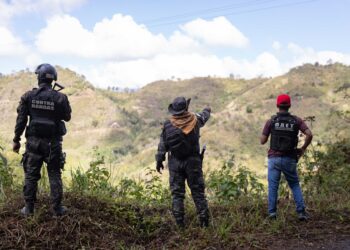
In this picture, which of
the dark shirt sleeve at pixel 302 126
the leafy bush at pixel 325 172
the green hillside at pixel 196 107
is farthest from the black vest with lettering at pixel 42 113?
the green hillside at pixel 196 107

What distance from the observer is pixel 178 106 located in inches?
221

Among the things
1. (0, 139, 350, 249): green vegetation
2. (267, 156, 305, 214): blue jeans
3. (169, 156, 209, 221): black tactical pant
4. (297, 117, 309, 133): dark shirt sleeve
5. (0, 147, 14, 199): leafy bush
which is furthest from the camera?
(0, 147, 14, 199): leafy bush

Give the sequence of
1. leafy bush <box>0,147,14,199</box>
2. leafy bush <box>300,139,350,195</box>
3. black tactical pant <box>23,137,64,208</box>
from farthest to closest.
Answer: leafy bush <box>300,139,350,195</box> < leafy bush <box>0,147,14,199</box> < black tactical pant <box>23,137,64,208</box>

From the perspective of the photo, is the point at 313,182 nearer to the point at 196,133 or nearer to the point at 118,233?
the point at 196,133

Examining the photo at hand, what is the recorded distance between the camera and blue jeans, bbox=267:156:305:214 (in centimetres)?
589

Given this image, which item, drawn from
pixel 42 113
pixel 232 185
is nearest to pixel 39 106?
pixel 42 113

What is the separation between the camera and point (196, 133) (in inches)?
221

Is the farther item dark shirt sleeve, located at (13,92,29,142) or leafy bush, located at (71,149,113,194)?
leafy bush, located at (71,149,113,194)

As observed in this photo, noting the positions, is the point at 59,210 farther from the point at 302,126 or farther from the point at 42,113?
the point at 302,126

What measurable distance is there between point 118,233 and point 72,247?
0.67 metres

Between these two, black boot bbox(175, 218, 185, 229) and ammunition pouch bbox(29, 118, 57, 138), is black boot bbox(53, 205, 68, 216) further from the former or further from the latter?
black boot bbox(175, 218, 185, 229)

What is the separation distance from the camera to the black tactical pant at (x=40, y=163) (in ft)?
17.1

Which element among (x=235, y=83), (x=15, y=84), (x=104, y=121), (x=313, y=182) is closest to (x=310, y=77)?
(x=235, y=83)

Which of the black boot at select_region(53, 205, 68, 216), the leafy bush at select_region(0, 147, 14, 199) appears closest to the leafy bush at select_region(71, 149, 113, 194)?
the leafy bush at select_region(0, 147, 14, 199)
